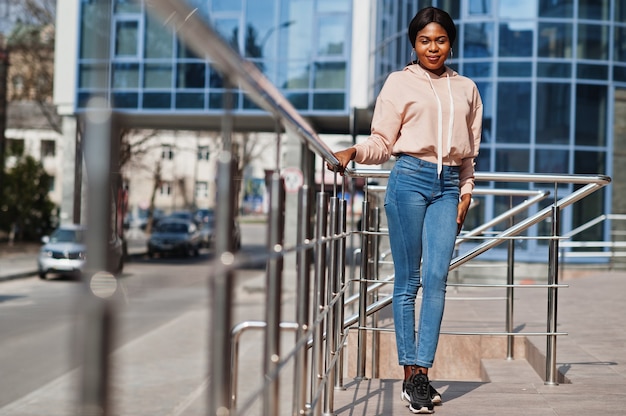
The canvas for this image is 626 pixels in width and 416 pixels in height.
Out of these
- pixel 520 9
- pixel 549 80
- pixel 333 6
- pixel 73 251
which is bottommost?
pixel 73 251

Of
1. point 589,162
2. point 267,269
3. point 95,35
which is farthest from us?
point 589,162

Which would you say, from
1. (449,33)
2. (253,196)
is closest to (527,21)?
(449,33)

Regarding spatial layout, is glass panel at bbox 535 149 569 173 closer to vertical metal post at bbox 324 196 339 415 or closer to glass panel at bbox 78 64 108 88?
vertical metal post at bbox 324 196 339 415

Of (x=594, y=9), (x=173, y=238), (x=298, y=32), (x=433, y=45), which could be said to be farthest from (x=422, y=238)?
(x=298, y=32)

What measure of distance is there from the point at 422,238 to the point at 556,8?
60.1ft

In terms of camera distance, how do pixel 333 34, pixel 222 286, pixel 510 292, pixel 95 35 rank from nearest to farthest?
1. pixel 95 35
2. pixel 222 286
3. pixel 510 292
4. pixel 333 34

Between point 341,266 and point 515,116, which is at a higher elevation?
point 515,116

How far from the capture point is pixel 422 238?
390cm

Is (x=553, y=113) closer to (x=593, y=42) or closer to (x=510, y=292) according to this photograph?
(x=593, y=42)

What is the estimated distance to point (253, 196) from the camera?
1.47m

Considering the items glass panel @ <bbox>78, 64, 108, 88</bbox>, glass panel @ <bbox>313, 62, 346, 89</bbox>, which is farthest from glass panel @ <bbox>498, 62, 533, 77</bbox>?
glass panel @ <bbox>78, 64, 108, 88</bbox>

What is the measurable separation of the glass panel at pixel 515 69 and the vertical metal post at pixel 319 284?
1868 cm

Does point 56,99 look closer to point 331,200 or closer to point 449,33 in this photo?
point 331,200

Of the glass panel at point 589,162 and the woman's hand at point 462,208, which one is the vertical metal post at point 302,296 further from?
the glass panel at point 589,162
